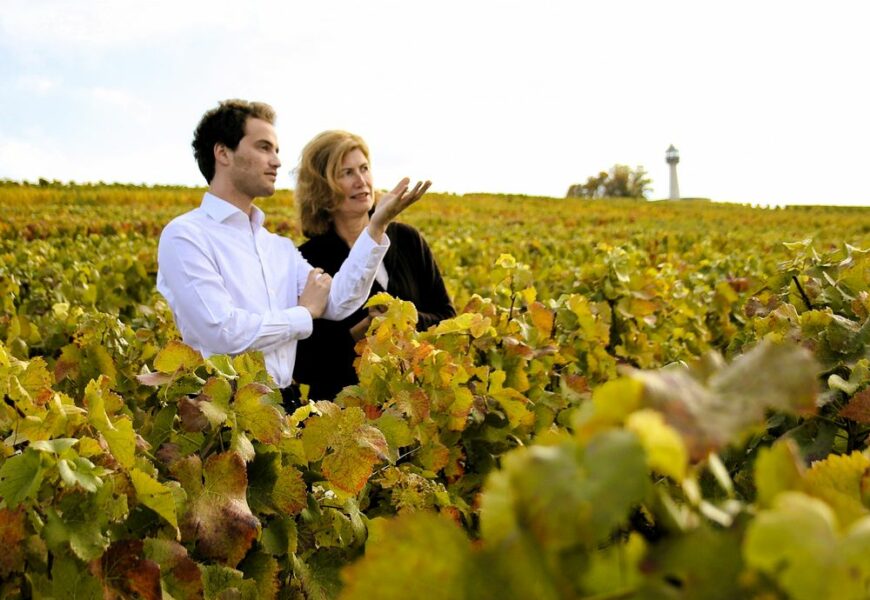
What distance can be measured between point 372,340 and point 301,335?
22.7 inches

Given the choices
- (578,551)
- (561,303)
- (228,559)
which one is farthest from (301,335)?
(578,551)

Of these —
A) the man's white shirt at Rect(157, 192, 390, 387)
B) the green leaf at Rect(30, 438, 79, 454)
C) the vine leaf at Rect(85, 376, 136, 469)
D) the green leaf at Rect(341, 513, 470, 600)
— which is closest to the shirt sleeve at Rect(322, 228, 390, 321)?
the man's white shirt at Rect(157, 192, 390, 387)

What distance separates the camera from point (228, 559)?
1.19 metres

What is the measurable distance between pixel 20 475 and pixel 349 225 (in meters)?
2.45

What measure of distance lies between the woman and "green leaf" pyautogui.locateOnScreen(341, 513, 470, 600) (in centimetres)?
267

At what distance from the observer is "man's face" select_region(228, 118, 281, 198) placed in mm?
2676

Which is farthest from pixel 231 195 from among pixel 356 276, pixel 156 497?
pixel 156 497

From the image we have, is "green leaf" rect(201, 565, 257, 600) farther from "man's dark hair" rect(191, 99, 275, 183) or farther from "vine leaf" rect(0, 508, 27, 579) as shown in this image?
"man's dark hair" rect(191, 99, 275, 183)

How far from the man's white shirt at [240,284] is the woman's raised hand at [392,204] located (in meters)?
0.04

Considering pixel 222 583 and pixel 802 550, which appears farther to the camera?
pixel 222 583

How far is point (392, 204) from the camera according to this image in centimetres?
256

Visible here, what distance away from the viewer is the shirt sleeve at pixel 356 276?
2637mm

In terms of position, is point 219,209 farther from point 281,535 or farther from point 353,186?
point 281,535

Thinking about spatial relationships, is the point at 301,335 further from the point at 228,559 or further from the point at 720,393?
the point at 720,393
